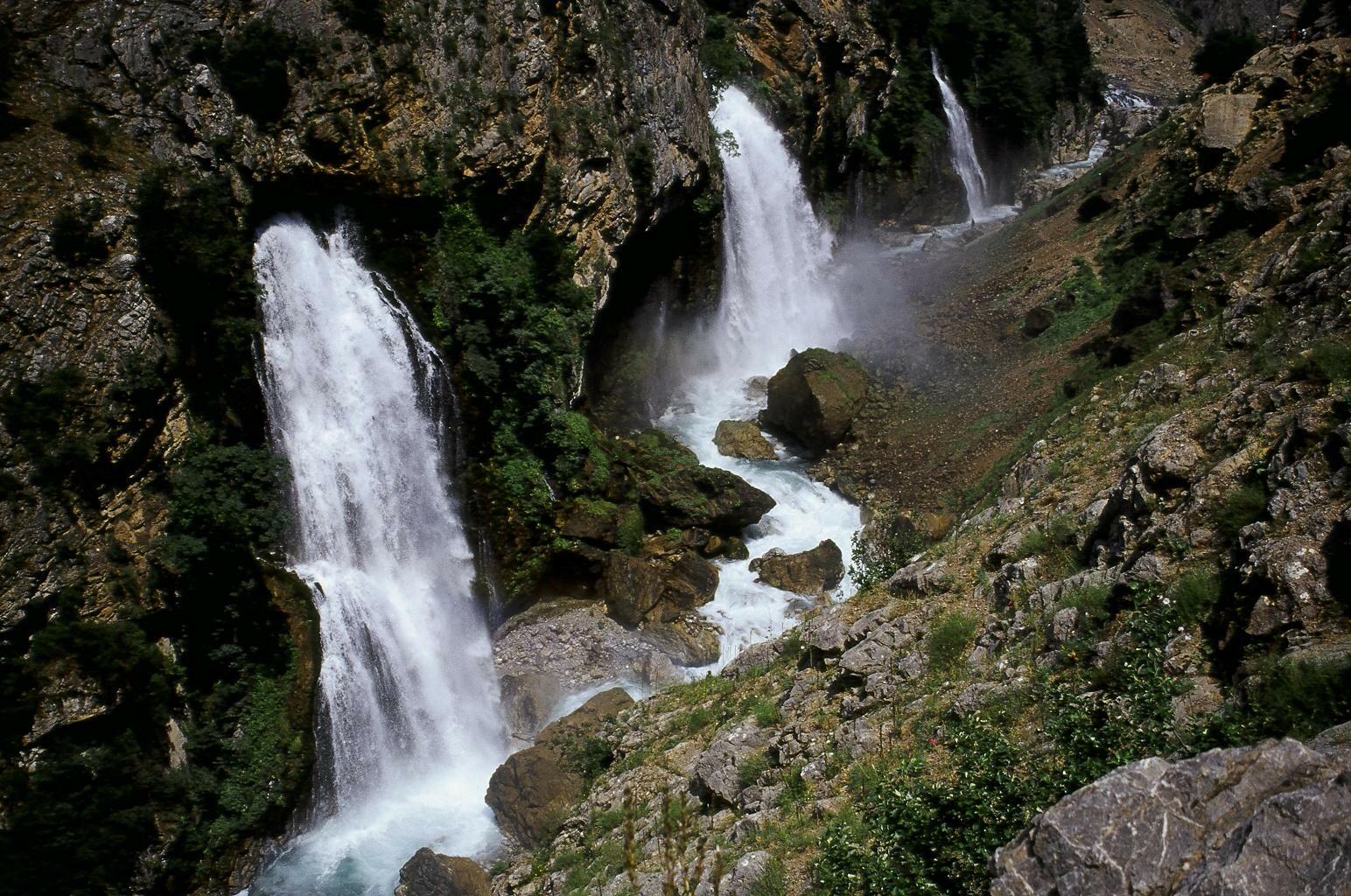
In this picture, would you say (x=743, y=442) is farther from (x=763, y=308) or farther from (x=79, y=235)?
(x=79, y=235)

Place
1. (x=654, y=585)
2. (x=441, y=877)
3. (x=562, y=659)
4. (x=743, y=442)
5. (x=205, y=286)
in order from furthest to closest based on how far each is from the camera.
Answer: (x=743, y=442) → (x=654, y=585) → (x=562, y=659) → (x=205, y=286) → (x=441, y=877)

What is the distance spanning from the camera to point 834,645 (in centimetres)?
928

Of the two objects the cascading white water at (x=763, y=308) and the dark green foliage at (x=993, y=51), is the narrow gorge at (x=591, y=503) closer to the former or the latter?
the cascading white water at (x=763, y=308)

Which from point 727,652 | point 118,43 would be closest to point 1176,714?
point 727,652

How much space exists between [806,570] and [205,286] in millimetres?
11246

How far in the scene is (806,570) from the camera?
56.1 ft

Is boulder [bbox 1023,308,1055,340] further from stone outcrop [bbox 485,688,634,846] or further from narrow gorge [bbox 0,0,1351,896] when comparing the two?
stone outcrop [bbox 485,688,634,846]

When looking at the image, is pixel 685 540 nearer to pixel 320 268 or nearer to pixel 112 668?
pixel 320 268

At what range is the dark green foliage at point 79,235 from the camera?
11828 millimetres

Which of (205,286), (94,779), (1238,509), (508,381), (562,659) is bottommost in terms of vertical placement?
(562,659)

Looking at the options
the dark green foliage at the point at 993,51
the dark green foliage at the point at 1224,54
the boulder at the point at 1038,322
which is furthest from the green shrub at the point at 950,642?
the dark green foliage at the point at 993,51

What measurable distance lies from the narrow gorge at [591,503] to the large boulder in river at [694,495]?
0.09m

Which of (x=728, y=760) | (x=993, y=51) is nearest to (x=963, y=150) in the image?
(x=993, y=51)

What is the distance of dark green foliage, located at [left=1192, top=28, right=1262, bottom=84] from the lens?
26.6 meters
